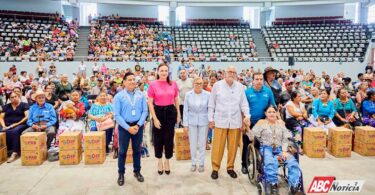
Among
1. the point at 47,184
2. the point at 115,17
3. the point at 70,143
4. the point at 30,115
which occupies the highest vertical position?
the point at 115,17

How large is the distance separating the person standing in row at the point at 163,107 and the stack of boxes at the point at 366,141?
3143 millimetres

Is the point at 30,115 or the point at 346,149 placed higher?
the point at 30,115

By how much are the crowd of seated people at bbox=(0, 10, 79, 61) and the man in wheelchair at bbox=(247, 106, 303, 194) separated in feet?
42.1

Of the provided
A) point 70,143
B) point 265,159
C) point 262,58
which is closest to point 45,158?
point 70,143

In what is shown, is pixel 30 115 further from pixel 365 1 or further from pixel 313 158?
pixel 365 1

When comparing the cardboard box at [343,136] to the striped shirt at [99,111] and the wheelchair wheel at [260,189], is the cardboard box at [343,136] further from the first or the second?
the striped shirt at [99,111]

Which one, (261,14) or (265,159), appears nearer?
(265,159)

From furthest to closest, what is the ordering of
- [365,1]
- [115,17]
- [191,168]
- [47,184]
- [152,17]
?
1. [152,17]
2. [115,17]
3. [365,1]
4. [191,168]
5. [47,184]

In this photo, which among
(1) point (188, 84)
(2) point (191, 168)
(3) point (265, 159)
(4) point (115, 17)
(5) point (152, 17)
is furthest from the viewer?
(5) point (152, 17)

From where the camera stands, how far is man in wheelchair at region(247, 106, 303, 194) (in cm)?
312

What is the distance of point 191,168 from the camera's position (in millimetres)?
4027

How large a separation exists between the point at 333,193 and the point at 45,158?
13.2 feet

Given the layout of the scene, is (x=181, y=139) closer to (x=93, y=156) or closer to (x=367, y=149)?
(x=93, y=156)

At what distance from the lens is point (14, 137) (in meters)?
4.61
